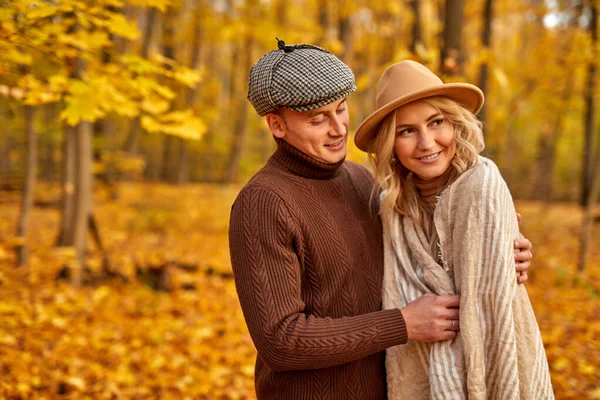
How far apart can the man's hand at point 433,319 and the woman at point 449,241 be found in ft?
0.13

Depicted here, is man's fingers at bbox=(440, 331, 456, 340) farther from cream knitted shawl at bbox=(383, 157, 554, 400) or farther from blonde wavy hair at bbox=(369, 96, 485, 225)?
blonde wavy hair at bbox=(369, 96, 485, 225)

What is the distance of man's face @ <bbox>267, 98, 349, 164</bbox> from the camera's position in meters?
1.60

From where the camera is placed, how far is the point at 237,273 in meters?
1.48

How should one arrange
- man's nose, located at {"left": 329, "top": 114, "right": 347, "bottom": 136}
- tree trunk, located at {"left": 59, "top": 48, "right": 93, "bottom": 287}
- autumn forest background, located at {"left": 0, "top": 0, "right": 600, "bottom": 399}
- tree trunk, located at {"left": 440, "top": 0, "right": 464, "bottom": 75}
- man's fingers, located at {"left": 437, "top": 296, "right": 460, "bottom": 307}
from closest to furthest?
1. man's fingers, located at {"left": 437, "top": 296, "right": 460, "bottom": 307}
2. man's nose, located at {"left": 329, "top": 114, "right": 347, "bottom": 136}
3. autumn forest background, located at {"left": 0, "top": 0, "right": 600, "bottom": 399}
4. tree trunk, located at {"left": 440, "top": 0, "right": 464, "bottom": 75}
5. tree trunk, located at {"left": 59, "top": 48, "right": 93, "bottom": 287}

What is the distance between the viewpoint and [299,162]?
1.69 metres

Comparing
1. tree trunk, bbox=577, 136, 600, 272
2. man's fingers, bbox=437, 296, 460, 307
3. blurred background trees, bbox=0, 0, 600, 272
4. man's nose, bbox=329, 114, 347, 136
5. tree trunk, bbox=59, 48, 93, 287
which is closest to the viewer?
man's fingers, bbox=437, 296, 460, 307

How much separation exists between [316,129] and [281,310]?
0.62 m

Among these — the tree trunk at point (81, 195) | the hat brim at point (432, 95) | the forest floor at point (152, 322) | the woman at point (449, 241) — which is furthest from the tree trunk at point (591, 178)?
the tree trunk at point (81, 195)

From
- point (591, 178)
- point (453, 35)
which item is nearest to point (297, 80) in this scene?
point (453, 35)

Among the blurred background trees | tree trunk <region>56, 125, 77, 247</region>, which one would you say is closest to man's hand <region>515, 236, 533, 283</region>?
the blurred background trees

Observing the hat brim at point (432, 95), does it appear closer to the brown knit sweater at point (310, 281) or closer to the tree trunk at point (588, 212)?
the brown knit sweater at point (310, 281)

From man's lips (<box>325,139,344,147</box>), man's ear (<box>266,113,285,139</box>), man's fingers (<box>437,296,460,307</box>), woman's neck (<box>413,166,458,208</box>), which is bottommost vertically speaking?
man's fingers (<box>437,296,460,307</box>)

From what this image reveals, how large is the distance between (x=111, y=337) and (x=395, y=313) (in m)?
3.86

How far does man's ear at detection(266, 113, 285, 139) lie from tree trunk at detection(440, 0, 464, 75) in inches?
108
